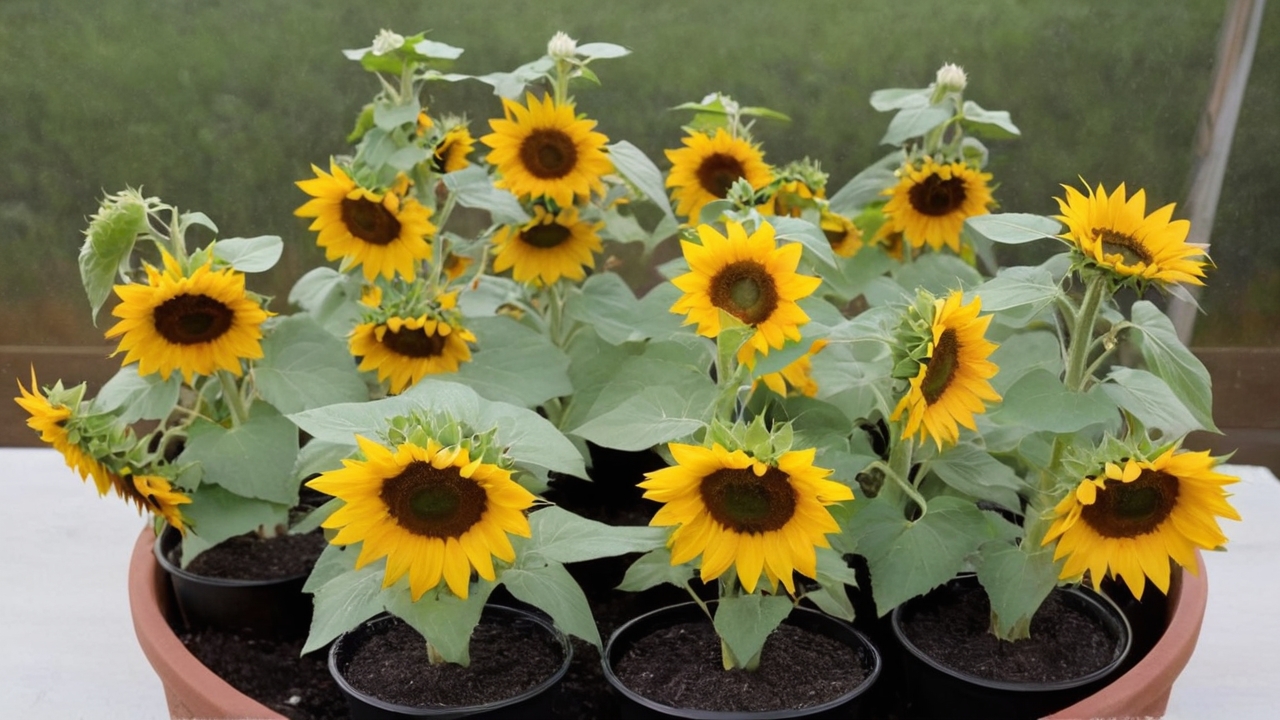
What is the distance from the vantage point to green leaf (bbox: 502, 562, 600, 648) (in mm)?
719

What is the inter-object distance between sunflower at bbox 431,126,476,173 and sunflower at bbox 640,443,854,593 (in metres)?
0.49

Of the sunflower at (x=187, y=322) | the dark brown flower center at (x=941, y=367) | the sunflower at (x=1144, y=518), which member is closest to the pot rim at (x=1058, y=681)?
the sunflower at (x=1144, y=518)

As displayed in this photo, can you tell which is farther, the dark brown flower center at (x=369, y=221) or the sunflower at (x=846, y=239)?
the sunflower at (x=846, y=239)

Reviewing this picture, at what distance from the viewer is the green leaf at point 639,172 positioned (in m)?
1.01

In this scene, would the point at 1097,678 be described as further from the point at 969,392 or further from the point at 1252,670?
the point at 1252,670

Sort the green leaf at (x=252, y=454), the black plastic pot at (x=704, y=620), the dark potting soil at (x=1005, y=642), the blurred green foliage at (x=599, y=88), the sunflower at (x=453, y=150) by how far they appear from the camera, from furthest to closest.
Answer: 1. the blurred green foliage at (x=599, y=88)
2. the sunflower at (x=453, y=150)
3. the green leaf at (x=252, y=454)
4. the dark potting soil at (x=1005, y=642)
5. the black plastic pot at (x=704, y=620)

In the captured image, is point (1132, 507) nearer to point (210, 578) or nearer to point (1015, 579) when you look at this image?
point (1015, 579)

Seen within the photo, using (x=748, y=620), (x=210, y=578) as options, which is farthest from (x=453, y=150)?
(x=748, y=620)

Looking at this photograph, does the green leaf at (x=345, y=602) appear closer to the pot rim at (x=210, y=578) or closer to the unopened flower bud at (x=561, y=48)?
the pot rim at (x=210, y=578)

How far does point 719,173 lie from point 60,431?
616mm

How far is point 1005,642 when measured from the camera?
84 centimetres

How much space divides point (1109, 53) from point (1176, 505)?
37.5 inches

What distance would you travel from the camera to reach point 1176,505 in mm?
688

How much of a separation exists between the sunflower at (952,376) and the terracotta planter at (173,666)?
46 cm
